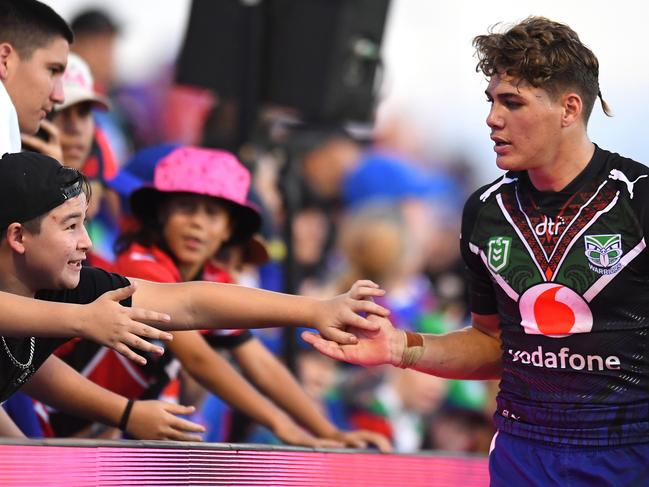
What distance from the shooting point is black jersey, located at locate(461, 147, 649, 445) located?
3.47 metres

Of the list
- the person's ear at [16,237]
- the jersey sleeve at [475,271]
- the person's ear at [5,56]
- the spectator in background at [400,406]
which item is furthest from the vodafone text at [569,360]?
the spectator in background at [400,406]

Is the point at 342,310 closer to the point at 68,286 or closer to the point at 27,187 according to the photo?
the point at 68,286

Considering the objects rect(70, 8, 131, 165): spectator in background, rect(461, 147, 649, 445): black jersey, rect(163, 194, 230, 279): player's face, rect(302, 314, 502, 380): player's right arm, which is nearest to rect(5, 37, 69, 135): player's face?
rect(163, 194, 230, 279): player's face

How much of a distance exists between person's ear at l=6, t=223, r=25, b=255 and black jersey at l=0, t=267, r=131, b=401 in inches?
7.4

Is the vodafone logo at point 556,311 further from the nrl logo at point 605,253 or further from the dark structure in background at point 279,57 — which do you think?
the dark structure in background at point 279,57

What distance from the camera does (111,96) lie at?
7812 millimetres

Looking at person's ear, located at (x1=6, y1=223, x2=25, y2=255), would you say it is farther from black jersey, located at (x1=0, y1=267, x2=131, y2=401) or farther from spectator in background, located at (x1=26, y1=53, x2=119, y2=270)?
spectator in background, located at (x1=26, y1=53, x2=119, y2=270)

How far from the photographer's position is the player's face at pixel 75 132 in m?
5.20

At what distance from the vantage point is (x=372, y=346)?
12.4ft

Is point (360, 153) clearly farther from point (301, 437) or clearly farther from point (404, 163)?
point (301, 437)

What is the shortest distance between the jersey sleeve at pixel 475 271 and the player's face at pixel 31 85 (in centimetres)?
152

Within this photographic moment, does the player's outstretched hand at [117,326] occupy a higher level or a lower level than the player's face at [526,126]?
lower

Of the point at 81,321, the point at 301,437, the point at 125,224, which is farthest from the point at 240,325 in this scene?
the point at 125,224

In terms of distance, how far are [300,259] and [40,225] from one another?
5237 millimetres
